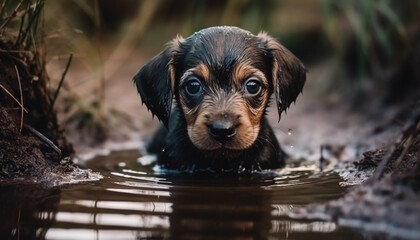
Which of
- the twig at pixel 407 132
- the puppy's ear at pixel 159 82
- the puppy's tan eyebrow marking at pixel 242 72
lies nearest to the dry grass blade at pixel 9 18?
the puppy's ear at pixel 159 82

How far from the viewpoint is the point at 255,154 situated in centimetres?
644

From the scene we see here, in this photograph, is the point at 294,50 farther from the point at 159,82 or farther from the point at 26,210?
the point at 26,210

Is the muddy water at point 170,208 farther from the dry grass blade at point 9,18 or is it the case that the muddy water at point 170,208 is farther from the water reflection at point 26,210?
the dry grass blade at point 9,18

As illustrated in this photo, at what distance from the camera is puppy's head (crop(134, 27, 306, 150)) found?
5598 millimetres

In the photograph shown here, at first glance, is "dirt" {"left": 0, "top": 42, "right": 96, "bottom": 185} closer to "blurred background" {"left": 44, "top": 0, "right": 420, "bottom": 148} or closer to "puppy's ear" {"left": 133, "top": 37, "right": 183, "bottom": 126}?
"blurred background" {"left": 44, "top": 0, "right": 420, "bottom": 148}

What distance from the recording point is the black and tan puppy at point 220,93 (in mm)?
5645

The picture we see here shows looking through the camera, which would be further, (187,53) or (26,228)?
(187,53)

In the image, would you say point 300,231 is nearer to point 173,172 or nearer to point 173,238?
point 173,238

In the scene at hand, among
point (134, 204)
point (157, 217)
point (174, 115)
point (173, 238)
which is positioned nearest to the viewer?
point (173, 238)

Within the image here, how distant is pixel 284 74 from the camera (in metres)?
6.29

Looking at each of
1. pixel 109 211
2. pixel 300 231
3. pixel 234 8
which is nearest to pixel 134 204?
pixel 109 211

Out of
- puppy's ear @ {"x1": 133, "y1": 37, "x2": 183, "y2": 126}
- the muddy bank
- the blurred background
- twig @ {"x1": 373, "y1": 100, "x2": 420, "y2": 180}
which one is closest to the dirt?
the blurred background

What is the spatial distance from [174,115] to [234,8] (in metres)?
3.42

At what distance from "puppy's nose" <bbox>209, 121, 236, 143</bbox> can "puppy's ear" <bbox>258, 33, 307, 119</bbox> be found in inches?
32.3
